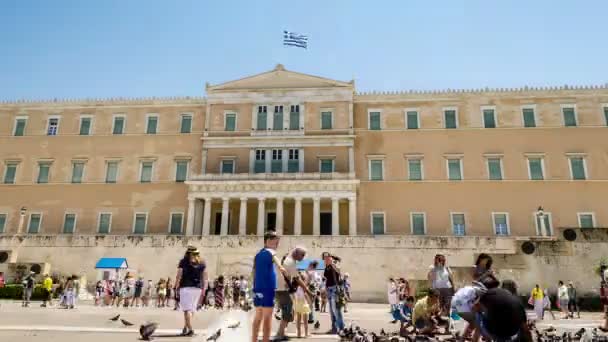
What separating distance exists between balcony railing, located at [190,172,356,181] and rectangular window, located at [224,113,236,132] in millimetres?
4616

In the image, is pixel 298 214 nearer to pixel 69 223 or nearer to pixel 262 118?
pixel 262 118

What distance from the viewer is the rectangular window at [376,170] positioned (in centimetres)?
3347

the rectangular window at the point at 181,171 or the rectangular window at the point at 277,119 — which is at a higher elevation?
the rectangular window at the point at 277,119

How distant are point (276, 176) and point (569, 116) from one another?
876 inches

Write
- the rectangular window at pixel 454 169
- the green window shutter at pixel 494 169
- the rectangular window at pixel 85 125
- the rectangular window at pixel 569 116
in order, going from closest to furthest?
the green window shutter at pixel 494 169, the rectangular window at pixel 454 169, the rectangular window at pixel 569 116, the rectangular window at pixel 85 125

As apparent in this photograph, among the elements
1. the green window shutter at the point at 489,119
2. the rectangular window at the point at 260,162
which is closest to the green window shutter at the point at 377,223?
the rectangular window at the point at 260,162

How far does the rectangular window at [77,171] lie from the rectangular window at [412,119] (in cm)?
2644

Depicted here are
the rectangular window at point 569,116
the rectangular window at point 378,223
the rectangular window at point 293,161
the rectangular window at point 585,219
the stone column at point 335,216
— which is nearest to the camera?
the rectangular window at point 585,219

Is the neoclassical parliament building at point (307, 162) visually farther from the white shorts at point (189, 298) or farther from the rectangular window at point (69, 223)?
the white shorts at point (189, 298)

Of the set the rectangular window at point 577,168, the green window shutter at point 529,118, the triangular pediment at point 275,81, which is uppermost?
the triangular pediment at point 275,81

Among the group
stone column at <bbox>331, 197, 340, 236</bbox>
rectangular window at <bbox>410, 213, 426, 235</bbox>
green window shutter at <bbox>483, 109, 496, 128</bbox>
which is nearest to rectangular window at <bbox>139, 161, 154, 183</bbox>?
stone column at <bbox>331, 197, 340, 236</bbox>

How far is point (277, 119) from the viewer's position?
35250mm

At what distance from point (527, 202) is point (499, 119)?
21.7 ft

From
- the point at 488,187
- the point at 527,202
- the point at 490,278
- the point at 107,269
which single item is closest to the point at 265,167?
the point at 107,269
